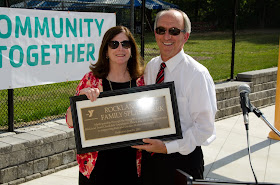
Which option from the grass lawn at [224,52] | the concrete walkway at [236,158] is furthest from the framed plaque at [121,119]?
the grass lawn at [224,52]

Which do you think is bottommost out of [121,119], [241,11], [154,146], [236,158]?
[236,158]

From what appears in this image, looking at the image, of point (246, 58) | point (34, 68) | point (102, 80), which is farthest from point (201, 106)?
point (246, 58)

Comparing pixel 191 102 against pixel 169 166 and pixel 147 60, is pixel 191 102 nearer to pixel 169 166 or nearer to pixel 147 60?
pixel 169 166

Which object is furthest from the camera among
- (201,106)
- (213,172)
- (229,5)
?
(229,5)

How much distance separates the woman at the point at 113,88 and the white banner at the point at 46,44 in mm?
2376

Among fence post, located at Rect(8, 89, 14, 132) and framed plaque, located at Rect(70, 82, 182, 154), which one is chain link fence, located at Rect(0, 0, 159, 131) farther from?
framed plaque, located at Rect(70, 82, 182, 154)

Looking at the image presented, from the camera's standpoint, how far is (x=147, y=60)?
8.80m

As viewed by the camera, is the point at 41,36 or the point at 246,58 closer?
the point at 41,36

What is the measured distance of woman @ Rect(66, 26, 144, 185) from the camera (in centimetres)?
292

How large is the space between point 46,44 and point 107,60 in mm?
Answer: 2543

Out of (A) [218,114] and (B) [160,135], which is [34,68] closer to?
(B) [160,135]

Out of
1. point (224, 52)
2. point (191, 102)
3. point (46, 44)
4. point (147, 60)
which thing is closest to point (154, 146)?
point (191, 102)

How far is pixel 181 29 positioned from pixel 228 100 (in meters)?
5.78

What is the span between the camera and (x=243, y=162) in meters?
5.86
